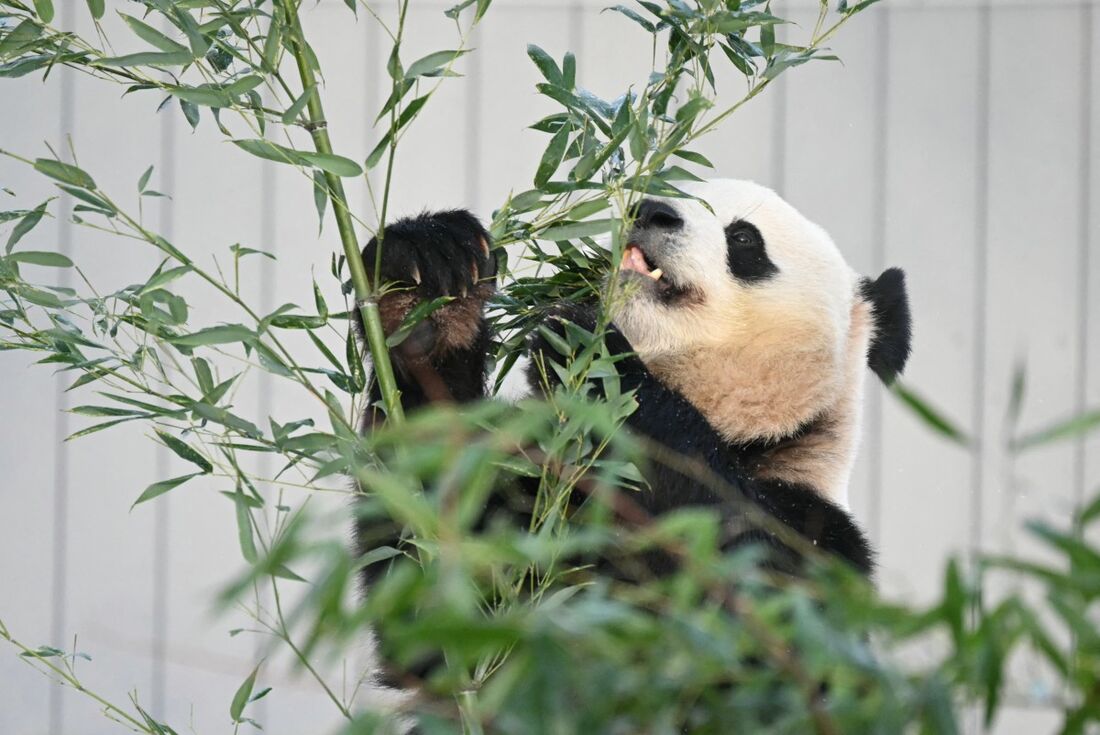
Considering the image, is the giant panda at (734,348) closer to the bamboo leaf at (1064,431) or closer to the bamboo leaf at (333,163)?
the bamboo leaf at (333,163)

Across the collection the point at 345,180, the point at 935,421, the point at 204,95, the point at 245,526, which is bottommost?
the point at 245,526

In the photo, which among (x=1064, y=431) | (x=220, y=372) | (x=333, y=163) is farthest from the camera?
(x=220, y=372)

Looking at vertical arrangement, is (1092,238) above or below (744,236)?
above

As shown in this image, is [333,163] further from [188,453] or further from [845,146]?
[845,146]

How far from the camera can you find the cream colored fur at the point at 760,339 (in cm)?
159

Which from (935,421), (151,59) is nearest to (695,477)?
(151,59)

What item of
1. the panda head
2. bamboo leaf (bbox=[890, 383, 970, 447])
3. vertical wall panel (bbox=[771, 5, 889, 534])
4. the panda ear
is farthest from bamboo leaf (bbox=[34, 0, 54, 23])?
vertical wall panel (bbox=[771, 5, 889, 534])

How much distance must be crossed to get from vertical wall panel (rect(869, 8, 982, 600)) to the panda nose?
56.1 inches

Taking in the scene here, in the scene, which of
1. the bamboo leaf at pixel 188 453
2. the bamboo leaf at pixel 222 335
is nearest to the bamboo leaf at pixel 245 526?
the bamboo leaf at pixel 222 335

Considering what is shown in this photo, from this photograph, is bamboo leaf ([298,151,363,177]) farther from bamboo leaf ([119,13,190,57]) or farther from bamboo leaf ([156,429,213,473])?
bamboo leaf ([156,429,213,473])

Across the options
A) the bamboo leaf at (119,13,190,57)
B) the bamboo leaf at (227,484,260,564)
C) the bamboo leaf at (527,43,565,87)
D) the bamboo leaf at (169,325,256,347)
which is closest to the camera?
the bamboo leaf at (227,484,260,564)

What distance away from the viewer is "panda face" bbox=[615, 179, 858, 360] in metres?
Result: 1.59

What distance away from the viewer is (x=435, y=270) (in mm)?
1288

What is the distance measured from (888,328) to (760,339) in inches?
8.6
